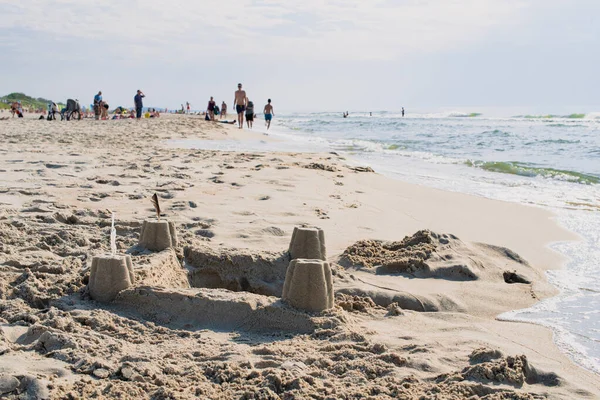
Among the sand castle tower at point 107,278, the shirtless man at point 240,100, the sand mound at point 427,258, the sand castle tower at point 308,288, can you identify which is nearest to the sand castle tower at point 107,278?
the sand castle tower at point 107,278

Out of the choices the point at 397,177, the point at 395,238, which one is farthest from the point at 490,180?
the point at 395,238

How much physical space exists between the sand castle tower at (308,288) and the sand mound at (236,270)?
734 mm

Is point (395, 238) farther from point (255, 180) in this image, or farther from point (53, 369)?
point (53, 369)

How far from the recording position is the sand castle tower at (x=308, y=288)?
313 cm

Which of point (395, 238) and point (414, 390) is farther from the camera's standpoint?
point (395, 238)

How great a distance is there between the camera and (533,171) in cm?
1202

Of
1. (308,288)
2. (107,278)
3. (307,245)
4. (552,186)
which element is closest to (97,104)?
(552,186)

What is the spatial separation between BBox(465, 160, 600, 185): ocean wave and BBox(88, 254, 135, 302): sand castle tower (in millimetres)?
9265

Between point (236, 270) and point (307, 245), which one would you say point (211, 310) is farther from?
point (307, 245)

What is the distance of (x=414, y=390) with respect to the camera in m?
2.41

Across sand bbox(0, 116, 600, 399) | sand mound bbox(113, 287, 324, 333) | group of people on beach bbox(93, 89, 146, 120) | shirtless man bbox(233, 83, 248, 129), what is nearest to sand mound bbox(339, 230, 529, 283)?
sand bbox(0, 116, 600, 399)

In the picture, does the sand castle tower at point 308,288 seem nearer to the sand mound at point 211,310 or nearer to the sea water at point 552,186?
the sand mound at point 211,310

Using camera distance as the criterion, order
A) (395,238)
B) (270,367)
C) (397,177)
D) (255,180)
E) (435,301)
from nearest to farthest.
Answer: (270,367)
(435,301)
(395,238)
(255,180)
(397,177)

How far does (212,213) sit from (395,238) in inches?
64.7
